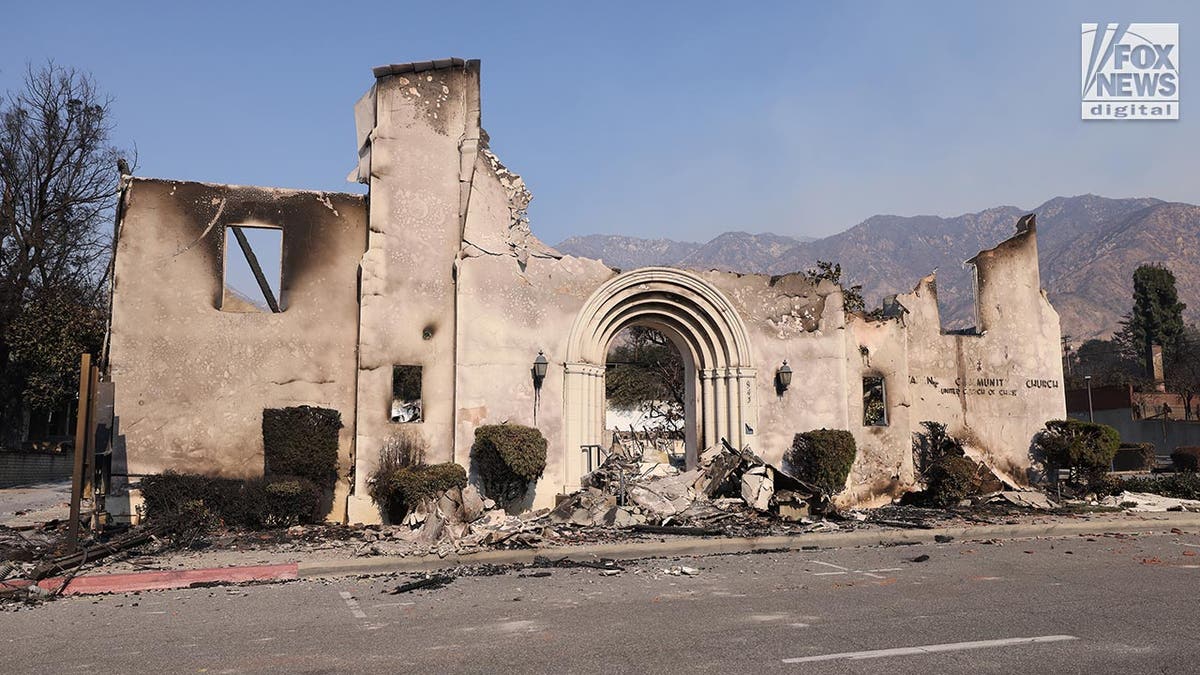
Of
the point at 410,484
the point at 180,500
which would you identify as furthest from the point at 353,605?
the point at 180,500

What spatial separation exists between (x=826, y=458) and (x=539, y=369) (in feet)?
17.8

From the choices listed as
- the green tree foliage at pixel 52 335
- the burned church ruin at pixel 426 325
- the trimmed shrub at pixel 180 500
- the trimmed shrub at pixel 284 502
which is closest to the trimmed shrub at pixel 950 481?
the burned church ruin at pixel 426 325

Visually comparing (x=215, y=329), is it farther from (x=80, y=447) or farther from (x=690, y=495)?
(x=690, y=495)

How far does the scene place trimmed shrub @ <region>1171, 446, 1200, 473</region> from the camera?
25.0 meters

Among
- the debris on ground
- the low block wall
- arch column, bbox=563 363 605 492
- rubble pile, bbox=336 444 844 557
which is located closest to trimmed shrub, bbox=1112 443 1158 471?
rubble pile, bbox=336 444 844 557

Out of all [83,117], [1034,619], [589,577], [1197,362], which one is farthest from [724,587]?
[1197,362]

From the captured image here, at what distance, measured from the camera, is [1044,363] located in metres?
18.7

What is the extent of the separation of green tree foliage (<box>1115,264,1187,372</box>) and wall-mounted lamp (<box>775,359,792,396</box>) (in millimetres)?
53828

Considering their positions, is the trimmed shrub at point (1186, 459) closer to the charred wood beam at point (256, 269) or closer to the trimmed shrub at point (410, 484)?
the trimmed shrub at point (410, 484)

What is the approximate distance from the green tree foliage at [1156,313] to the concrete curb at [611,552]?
2118 inches

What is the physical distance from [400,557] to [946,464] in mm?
10322

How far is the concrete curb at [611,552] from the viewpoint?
30.3 feet

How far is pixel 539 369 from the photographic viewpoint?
14.9 m

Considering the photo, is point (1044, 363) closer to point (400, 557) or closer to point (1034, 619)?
point (1034, 619)
